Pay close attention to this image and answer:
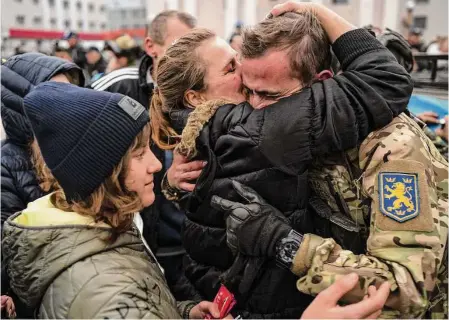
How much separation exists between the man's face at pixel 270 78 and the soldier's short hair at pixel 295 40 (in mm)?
19

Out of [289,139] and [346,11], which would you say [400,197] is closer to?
[289,139]

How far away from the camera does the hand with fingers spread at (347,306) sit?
1.31m

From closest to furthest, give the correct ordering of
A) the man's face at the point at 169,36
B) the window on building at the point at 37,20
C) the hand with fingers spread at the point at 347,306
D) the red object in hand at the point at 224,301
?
the hand with fingers spread at the point at 347,306 < the red object in hand at the point at 224,301 < the man's face at the point at 169,36 < the window on building at the point at 37,20

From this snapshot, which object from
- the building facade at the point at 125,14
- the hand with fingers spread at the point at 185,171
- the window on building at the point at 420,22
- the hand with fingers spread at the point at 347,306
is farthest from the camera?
the building facade at the point at 125,14

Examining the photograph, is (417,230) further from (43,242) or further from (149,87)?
(149,87)

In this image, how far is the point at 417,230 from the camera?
1.34 m

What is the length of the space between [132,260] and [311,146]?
27.9 inches

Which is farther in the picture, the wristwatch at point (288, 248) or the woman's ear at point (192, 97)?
the woman's ear at point (192, 97)

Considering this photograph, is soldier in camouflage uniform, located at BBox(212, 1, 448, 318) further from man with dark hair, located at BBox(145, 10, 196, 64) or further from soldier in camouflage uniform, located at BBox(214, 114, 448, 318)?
man with dark hair, located at BBox(145, 10, 196, 64)

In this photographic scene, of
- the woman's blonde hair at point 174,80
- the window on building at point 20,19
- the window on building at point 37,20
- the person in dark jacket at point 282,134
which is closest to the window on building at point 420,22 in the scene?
the window on building at point 37,20

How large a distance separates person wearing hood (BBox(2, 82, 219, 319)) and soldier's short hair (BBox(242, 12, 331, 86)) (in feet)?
1.58

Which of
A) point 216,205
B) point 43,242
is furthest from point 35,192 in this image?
point 216,205

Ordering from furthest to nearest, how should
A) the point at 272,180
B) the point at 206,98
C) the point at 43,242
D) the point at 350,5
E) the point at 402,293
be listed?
the point at 350,5 → the point at 206,98 → the point at 272,180 → the point at 43,242 → the point at 402,293

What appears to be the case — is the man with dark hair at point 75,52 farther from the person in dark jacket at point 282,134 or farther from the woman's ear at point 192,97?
the person in dark jacket at point 282,134
